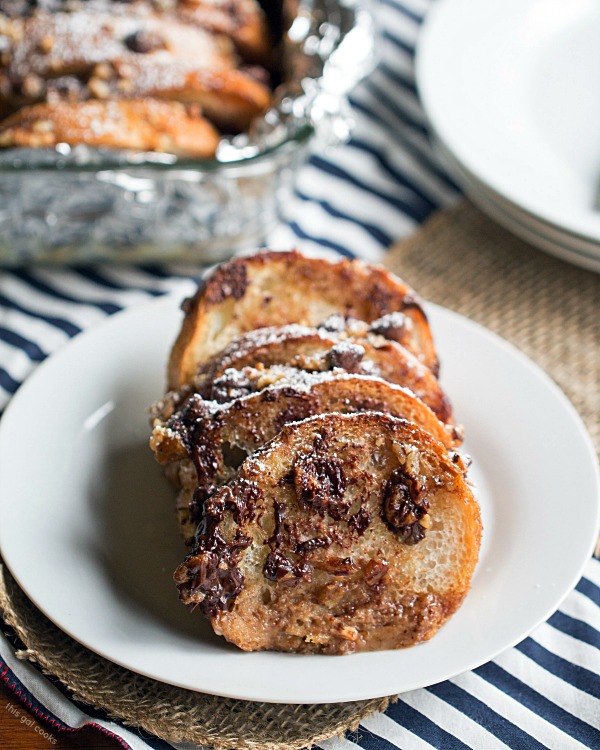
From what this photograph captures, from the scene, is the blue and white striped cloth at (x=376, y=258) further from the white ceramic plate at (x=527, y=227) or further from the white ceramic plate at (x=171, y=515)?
the white ceramic plate at (x=527, y=227)

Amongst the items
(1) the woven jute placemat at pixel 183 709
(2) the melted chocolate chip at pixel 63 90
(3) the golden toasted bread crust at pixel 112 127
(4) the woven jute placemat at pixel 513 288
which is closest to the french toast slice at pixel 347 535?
(1) the woven jute placemat at pixel 183 709

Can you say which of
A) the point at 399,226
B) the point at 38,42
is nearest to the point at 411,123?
the point at 399,226

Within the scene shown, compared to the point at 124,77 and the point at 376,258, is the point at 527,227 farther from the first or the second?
the point at 124,77

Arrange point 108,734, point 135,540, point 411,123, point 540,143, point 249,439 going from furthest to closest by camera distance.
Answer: point 411,123
point 540,143
point 135,540
point 249,439
point 108,734

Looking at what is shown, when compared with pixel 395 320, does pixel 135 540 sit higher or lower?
lower

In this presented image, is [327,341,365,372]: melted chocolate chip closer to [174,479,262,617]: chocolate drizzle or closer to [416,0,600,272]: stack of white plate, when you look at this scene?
[174,479,262,617]: chocolate drizzle

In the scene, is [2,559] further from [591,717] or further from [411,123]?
[411,123]

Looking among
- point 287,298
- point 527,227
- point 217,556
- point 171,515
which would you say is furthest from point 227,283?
point 527,227
